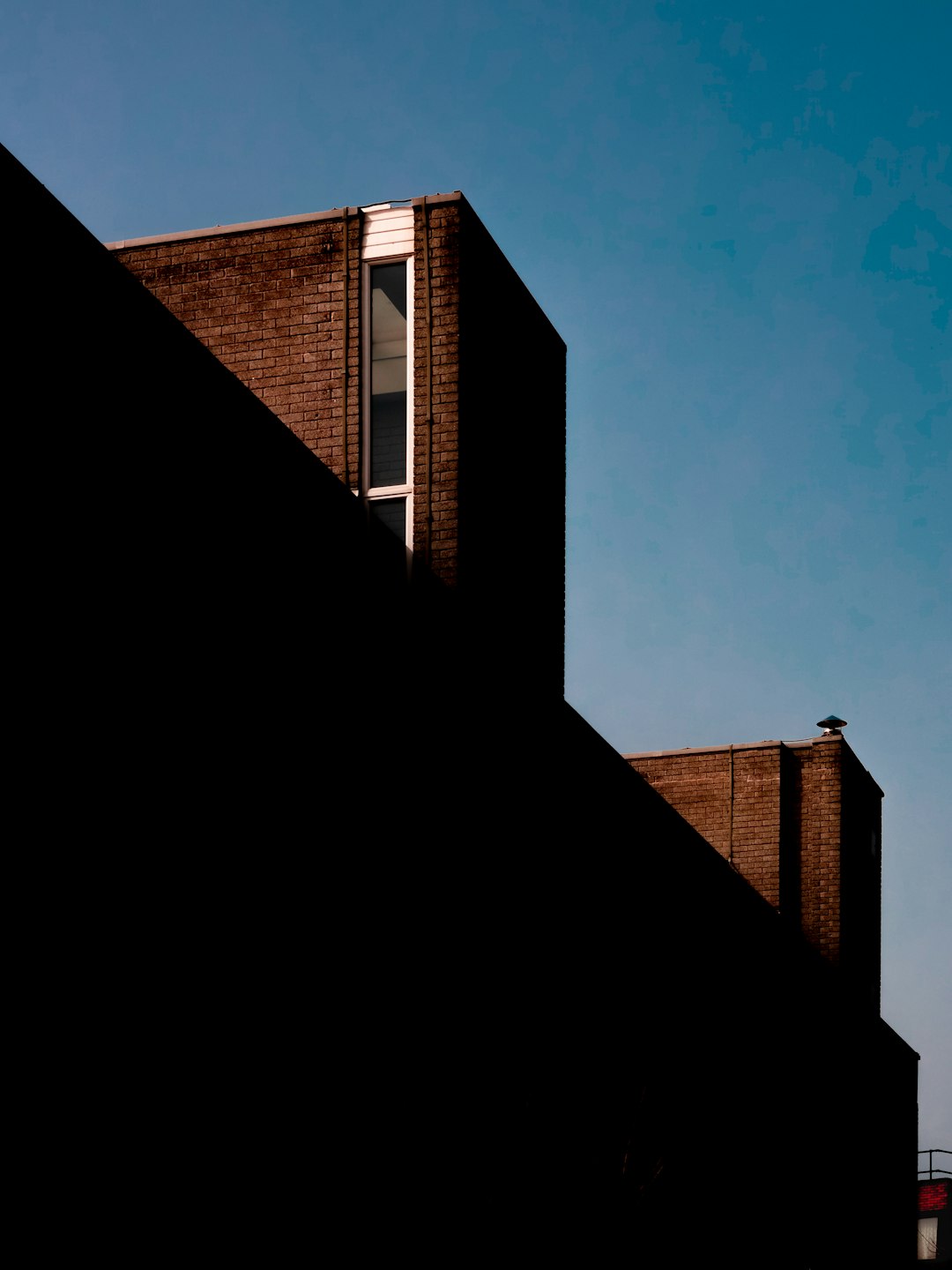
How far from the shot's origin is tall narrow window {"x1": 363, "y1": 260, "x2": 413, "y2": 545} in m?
13.3

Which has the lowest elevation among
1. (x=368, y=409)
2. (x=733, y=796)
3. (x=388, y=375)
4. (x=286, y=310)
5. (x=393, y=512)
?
(x=393, y=512)

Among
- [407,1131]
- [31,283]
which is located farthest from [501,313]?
[31,283]

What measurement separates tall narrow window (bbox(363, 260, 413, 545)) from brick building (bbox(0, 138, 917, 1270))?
0.22 ft

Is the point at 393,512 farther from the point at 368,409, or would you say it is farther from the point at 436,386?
the point at 436,386

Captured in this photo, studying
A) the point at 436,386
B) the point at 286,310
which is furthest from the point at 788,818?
the point at 286,310

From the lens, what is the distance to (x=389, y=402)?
1352 centimetres

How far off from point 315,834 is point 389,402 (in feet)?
20.7

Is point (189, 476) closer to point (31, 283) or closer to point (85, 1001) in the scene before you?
point (31, 283)

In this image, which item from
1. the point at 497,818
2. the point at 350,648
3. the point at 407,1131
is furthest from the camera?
the point at 497,818

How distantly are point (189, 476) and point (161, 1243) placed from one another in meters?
2.96

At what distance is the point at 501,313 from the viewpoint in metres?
14.5

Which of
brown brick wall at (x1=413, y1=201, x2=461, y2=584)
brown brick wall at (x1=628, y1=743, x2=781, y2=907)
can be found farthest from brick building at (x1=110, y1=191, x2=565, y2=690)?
brown brick wall at (x1=628, y1=743, x2=781, y2=907)

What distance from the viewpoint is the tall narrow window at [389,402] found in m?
13.3

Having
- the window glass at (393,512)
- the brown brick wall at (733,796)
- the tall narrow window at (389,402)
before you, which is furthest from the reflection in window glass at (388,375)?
the brown brick wall at (733,796)
